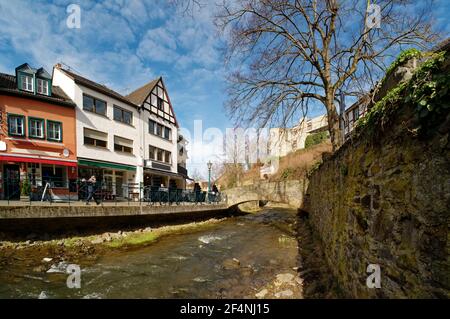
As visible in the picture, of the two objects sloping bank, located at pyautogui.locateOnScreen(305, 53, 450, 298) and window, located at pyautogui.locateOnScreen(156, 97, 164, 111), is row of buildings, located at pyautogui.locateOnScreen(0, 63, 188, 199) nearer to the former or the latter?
window, located at pyautogui.locateOnScreen(156, 97, 164, 111)

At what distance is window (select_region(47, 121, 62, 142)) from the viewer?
15070mm

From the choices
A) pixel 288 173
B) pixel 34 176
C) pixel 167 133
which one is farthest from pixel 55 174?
pixel 288 173

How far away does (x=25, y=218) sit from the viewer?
904 cm

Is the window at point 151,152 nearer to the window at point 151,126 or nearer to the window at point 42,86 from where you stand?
the window at point 151,126

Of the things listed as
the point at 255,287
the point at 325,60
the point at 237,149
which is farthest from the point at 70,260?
the point at 237,149

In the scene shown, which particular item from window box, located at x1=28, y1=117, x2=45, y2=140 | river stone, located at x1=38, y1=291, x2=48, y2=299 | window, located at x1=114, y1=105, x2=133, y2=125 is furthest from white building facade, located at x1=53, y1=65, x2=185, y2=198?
river stone, located at x1=38, y1=291, x2=48, y2=299

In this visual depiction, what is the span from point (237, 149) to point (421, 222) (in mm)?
39719

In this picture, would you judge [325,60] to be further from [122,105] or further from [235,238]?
[122,105]

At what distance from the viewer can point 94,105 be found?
708 inches

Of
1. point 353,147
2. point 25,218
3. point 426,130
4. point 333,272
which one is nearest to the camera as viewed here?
point 426,130

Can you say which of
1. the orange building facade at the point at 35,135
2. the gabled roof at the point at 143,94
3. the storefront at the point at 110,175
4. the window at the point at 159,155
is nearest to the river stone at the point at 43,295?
the orange building facade at the point at 35,135

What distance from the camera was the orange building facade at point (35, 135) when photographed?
1348cm

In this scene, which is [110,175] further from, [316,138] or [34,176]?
[316,138]

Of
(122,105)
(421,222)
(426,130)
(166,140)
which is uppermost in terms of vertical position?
(122,105)
